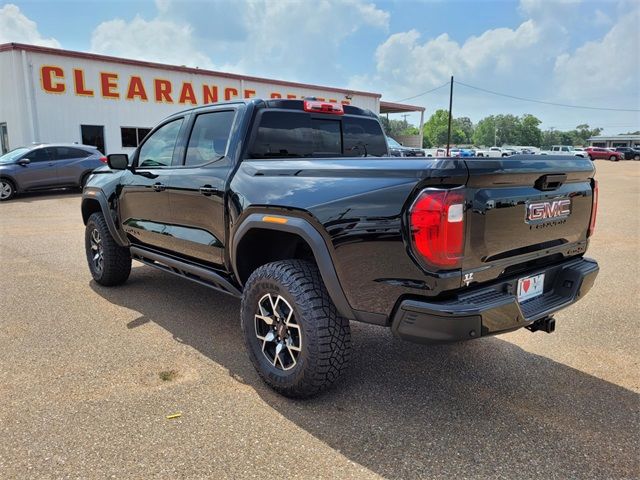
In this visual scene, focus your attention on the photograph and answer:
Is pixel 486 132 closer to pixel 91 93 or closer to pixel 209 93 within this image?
pixel 209 93

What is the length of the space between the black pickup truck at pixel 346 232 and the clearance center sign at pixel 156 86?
1440 cm

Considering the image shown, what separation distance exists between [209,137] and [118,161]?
1.32m

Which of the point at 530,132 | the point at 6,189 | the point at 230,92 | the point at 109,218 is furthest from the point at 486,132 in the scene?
the point at 109,218

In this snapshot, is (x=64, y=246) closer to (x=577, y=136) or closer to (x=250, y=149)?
(x=250, y=149)

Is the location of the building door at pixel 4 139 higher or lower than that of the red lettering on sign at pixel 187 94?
lower

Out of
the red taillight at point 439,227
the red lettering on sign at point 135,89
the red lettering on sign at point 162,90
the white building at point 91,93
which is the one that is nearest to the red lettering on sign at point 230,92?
the white building at point 91,93

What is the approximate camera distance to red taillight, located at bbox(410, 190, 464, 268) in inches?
93.1

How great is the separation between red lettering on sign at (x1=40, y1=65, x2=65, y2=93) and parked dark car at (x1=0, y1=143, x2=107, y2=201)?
479cm

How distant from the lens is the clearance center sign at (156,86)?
1812 cm

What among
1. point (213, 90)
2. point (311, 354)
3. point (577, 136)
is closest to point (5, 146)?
point (213, 90)

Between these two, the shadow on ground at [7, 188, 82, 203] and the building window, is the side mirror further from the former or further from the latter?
the building window

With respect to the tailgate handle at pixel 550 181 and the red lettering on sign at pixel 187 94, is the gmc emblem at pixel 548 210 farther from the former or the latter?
the red lettering on sign at pixel 187 94

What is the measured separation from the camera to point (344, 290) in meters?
2.76

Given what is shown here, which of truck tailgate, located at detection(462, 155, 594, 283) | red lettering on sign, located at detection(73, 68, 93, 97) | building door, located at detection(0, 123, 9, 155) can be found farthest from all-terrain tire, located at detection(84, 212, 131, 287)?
building door, located at detection(0, 123, 9, 155)
